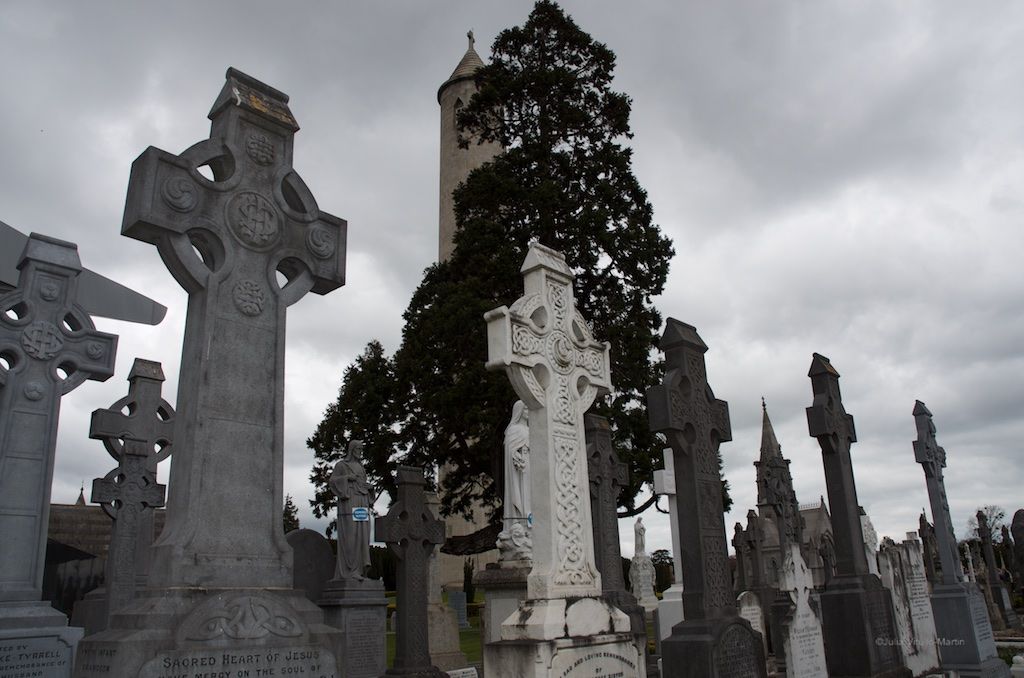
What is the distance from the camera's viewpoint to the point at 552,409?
6.08m

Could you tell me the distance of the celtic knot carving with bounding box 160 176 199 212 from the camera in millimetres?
4480

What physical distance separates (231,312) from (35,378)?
3.41 meters

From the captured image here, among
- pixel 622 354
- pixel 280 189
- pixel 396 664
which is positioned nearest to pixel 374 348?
pixel 622 354

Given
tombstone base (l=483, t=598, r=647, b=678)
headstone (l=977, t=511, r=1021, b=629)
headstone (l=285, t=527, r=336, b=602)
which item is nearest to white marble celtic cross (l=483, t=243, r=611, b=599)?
tombstone base (l=483, t=598, r=647, b=678)

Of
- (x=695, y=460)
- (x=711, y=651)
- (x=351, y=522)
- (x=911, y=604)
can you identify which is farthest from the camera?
(x=351, y=522)

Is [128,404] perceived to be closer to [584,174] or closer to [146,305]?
[146,305]

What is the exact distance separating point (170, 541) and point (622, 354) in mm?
14692

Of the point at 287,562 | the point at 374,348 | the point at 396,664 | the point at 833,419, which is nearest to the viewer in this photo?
the point at 287,562

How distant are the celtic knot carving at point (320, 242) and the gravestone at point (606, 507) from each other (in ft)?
17.5

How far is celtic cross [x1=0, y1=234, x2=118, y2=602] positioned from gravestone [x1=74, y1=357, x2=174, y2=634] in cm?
234

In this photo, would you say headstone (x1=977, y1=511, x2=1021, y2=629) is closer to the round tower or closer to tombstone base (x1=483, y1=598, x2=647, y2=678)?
tombstone base (x1=483, y1=598, x2=647, y2=678)

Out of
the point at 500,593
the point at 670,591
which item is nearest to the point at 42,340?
the point at 500,593

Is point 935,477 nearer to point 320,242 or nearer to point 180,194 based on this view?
point 320,242

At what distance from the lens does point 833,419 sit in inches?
373
